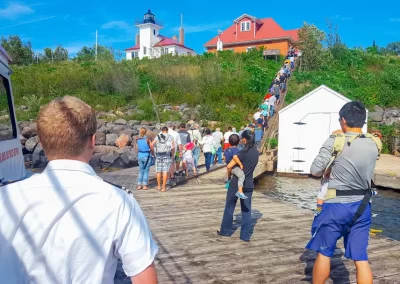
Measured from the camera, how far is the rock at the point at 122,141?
22156 millimetres

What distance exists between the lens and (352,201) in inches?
143

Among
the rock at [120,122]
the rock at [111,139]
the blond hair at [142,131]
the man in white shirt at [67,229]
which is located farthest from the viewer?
the rock at [120,122]

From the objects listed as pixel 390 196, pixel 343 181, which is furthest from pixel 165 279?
pixel 390 196

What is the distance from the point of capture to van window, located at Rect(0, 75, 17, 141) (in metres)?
5.47

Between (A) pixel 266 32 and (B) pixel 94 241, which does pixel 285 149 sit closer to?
(B) pixel 94 241

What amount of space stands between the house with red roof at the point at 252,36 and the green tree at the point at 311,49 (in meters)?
11.4

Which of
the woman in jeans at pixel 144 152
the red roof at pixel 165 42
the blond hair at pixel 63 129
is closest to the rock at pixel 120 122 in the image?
→ the woman in jeans at pixel 144 152

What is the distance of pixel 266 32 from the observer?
4788 centimetres

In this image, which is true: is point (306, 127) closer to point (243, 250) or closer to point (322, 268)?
point (243, 250)

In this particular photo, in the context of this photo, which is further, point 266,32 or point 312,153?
point 266,32

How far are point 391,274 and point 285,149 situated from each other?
10.1 m

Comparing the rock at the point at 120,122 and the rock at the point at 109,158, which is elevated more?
the rock at the point at 120,122

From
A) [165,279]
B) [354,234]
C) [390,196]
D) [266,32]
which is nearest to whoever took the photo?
[354,234]

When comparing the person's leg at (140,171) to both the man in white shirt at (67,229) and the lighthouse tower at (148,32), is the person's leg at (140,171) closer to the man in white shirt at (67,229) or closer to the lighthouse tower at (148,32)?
the man in white shirt at (67,229)
